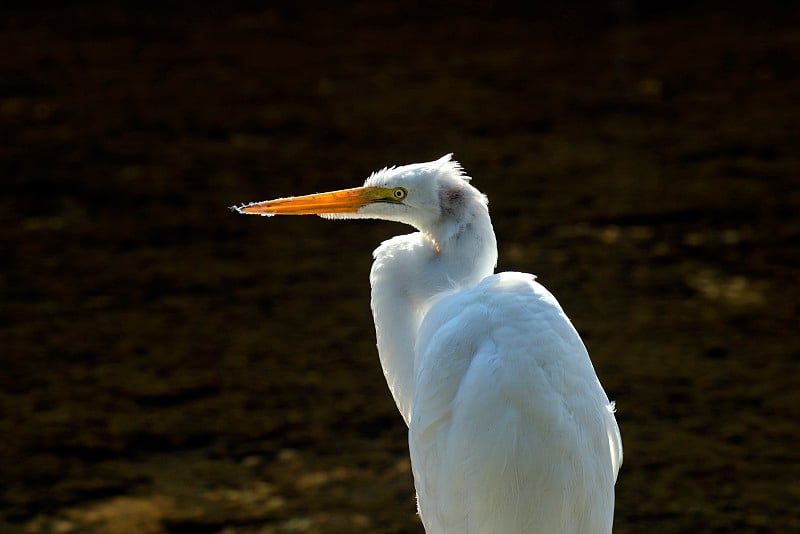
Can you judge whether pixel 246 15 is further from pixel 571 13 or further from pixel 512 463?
pixel 512 463

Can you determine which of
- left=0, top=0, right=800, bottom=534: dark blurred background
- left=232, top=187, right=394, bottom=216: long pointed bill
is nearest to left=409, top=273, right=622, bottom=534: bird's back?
left=232, top=187, right=394, bottom=216: long pointed bill

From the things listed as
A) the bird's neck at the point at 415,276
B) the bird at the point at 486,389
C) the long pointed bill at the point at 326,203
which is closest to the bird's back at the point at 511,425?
the bird at the point at 486,389

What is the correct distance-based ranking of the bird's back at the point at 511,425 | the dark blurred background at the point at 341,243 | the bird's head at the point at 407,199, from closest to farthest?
the bird's back at the point at 511,425, the bird's head at the point at 407,199, the dark blurred background at the point at 341,243

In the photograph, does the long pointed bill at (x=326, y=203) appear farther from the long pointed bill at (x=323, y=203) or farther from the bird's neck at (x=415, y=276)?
the bird's neck at (x=415, y=276)

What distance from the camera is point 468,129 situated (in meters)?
7.22

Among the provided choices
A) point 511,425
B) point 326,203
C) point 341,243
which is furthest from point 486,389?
point 341,243

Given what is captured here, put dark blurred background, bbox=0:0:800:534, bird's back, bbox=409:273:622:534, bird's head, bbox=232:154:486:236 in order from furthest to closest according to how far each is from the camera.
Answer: dark blurred background, bbox=0:0:800:534 → bird's head, bbox=232:154:486:236 → bird's back, bbox=409:273:622:534

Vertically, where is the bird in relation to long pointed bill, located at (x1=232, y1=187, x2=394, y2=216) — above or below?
below

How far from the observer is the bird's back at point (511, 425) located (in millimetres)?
2287

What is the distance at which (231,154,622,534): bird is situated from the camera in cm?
229

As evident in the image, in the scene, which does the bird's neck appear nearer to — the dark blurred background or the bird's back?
the bird's back

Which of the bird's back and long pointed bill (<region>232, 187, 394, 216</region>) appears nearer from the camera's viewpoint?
the bird's back

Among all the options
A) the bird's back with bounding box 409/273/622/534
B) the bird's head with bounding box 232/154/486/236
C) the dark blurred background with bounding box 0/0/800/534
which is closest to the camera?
the bird's back with bounding box 409/273/622/534

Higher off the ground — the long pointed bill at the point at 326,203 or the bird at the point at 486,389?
the long pointed bill at the point at 326,203
